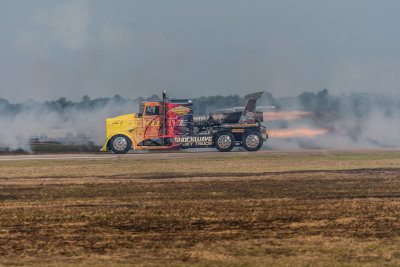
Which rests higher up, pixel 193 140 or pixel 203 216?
pixel 193 140

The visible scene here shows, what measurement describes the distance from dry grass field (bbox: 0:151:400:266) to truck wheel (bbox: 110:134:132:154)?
26.9 ft

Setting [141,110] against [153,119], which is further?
[141,110]

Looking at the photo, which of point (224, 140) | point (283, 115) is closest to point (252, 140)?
point (224, 140)

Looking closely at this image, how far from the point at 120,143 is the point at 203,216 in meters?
19.4

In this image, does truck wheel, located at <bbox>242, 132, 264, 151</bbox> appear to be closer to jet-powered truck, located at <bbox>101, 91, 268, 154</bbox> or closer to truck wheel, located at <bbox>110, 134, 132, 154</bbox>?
jet-powered truck, located at <bbox>101, 91, 268, 154</bbox>

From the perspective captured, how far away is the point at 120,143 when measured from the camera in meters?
31.5

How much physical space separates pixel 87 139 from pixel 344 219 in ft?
122

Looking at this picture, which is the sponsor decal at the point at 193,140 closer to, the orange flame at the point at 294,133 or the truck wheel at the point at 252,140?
the truck wheel at the point at 252,140

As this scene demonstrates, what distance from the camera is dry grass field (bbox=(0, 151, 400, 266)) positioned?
9.27 m

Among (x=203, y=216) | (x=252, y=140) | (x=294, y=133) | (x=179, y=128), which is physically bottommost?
(x=203, y=216)

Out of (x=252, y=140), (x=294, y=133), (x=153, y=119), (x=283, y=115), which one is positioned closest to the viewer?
(x=153, y=119)

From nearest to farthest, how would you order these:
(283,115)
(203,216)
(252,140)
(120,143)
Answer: (203,216) < (120,143) < (252,140) < (283,115)

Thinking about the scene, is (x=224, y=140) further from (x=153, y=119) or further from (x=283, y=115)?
(x=283, y=115)

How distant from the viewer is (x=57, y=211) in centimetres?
1355
